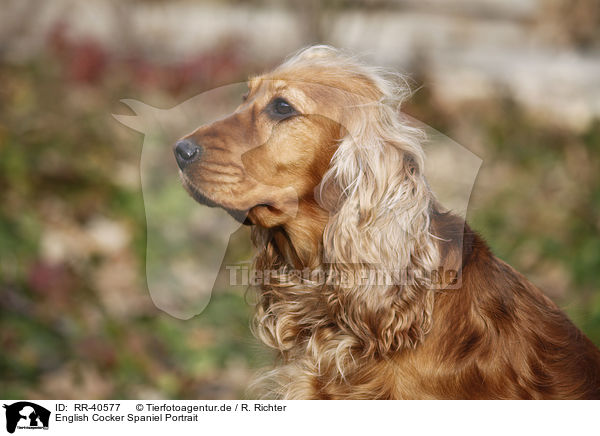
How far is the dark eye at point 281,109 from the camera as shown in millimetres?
992

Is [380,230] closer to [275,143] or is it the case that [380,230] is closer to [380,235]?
[380,235]

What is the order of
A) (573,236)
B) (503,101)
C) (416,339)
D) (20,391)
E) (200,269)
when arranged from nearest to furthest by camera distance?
1. (416,339)
2. (200,269)
3. (503,101)
4. (573,236)
5. (20,391)

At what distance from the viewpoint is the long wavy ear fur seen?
1008mm

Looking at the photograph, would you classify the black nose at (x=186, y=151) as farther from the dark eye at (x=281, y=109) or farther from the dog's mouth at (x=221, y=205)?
the dark eye at (x=281, y=109)

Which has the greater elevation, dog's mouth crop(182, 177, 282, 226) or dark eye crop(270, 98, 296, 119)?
dark eye crop(270, 98, 296, 119)

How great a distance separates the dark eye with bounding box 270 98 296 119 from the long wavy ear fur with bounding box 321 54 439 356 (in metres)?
0.09

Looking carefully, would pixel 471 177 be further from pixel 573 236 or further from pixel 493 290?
pixel 573 236

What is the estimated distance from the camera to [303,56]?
42.2 inches

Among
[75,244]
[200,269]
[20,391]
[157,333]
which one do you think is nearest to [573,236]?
[200,269]

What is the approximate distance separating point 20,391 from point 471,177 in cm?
141
